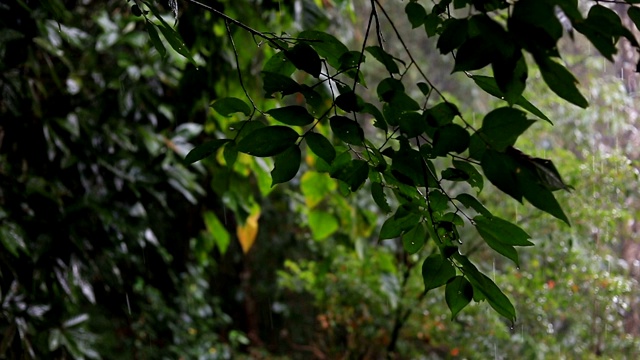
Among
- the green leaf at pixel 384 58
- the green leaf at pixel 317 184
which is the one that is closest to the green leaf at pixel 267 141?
the green leaf at pixel 384 58

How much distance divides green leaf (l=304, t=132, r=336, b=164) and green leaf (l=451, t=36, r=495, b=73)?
177 mm

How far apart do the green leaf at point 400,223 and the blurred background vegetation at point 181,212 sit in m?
0.18

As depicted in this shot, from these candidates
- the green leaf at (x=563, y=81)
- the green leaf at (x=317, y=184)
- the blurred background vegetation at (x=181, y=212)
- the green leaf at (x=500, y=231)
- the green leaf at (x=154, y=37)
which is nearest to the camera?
the green leaf at (x=563, y=81)

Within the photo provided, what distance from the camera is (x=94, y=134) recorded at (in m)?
1.84

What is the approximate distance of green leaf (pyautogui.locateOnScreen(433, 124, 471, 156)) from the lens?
553mm

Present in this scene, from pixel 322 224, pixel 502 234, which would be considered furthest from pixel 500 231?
pixel 322 224

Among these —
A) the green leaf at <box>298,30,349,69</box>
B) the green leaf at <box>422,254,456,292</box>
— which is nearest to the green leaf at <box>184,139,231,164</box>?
the green leaf at <box>298,30,349,69</box>

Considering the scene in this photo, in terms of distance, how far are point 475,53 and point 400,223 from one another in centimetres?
21

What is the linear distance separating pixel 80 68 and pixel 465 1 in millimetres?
1748

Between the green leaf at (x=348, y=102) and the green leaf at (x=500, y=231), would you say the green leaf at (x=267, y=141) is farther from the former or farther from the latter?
the green leaf at (x=500, y=231)

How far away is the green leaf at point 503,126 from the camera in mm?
519

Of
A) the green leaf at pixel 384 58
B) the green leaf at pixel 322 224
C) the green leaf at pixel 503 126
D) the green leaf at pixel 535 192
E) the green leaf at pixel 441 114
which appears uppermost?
the green leaf at pixel 384 58

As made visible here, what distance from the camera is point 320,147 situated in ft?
2.15

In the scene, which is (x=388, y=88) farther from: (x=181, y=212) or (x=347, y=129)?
(x=181, y=212)
